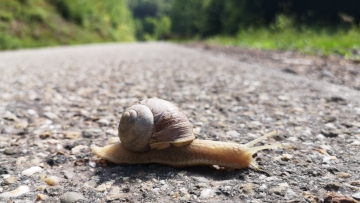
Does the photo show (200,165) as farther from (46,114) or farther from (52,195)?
(46,114)

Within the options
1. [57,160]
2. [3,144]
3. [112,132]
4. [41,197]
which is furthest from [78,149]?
[41,197]

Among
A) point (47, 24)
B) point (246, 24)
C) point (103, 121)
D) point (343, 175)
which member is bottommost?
point (246, 24)

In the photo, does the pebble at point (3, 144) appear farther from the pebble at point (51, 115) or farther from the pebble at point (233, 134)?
the pebble at point (233, 134)

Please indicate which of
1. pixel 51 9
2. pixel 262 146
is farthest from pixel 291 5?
pixel 262 146

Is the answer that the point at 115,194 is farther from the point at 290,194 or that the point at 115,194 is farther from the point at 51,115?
the point at 51,115

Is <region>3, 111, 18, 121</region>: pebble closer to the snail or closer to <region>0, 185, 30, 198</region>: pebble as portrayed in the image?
the snail

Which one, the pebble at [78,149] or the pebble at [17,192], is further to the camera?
the pebble at [78,149]

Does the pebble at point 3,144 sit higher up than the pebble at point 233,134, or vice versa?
the pebble at point 233,134

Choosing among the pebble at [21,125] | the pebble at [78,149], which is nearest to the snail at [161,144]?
the pebble at [78,149]
